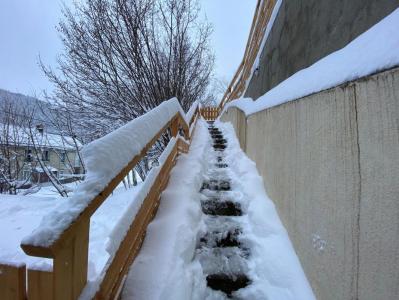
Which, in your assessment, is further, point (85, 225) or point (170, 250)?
point (170, 250)

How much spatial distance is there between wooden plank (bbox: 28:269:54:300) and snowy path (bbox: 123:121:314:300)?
750 millimetres

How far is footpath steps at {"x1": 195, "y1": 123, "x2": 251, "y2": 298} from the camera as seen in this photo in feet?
6.70

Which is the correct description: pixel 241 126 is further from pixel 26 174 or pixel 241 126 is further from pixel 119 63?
pixel 26 174

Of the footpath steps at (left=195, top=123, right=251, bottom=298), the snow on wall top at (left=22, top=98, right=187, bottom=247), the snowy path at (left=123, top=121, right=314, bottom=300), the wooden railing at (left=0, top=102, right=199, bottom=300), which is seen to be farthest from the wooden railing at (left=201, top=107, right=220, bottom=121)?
the wooden railing at (left=0, top=102, right=199, bottom=300)

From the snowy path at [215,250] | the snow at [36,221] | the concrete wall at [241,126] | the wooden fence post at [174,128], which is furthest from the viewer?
the concrete wall at [241,126]

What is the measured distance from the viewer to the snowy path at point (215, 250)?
1.86 metres

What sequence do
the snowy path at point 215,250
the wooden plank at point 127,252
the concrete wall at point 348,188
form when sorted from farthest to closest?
the snowy path at point 215,250, the wooden plank at point 127,252, the concrete wall at point 348,188

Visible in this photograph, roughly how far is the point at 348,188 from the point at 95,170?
1316 mm

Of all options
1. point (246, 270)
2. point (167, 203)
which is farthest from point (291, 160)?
point (167, 203)

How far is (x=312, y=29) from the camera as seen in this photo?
277 cm

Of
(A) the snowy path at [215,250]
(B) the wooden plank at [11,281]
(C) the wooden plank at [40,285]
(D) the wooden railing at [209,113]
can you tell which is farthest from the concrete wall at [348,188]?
(D) the wooden railing at [209,113]

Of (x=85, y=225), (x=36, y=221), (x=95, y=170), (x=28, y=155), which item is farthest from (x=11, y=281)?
(x=28, y=155)

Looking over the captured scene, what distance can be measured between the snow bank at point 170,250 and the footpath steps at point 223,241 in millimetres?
135

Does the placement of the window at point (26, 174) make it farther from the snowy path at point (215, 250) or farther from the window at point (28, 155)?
the snowy path at point (215, 250)
